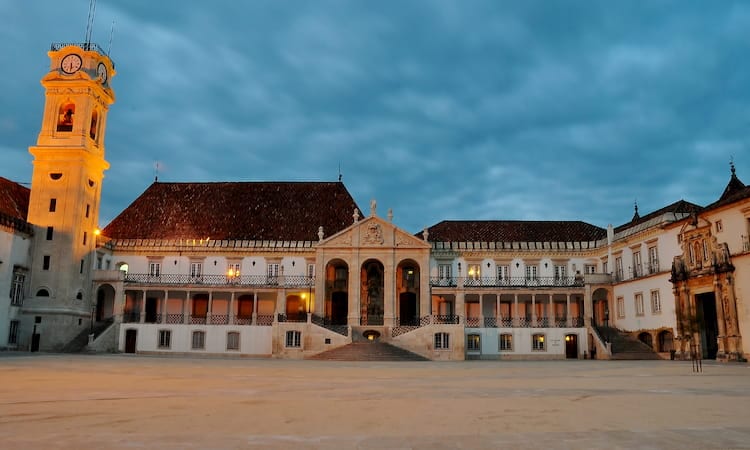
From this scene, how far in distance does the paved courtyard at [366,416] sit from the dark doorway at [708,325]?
2279 cm

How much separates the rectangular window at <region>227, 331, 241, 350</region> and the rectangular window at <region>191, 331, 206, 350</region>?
1.82 metres

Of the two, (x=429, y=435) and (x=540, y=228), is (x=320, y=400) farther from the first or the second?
(x=540, y=228)

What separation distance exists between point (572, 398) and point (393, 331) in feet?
95.4

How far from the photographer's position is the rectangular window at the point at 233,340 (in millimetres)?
41625

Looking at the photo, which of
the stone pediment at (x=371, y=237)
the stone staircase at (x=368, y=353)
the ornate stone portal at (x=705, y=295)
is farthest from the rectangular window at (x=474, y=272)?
the ornate stone portal at (x=705, y=295)

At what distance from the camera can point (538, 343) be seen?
42500mm

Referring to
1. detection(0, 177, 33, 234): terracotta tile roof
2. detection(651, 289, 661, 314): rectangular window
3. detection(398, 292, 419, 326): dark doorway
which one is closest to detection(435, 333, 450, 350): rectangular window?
detection(398, 292, 419, 326): dark doorway

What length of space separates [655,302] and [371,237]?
19.2 metres

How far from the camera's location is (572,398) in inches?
484

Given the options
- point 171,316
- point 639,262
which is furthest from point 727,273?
point 171,316

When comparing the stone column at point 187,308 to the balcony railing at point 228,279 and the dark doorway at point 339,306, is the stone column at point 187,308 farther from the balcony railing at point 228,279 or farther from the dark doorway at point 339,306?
the dark doorway at point 339,306

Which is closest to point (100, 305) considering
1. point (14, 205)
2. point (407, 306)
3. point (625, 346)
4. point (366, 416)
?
point (14, 205)

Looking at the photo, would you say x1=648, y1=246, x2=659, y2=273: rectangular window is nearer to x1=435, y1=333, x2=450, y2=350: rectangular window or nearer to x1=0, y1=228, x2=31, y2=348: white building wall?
x1=435, y1=333, x2=450, y2=350: rectangular window

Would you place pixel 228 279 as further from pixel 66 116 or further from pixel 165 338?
pixel 66 116
